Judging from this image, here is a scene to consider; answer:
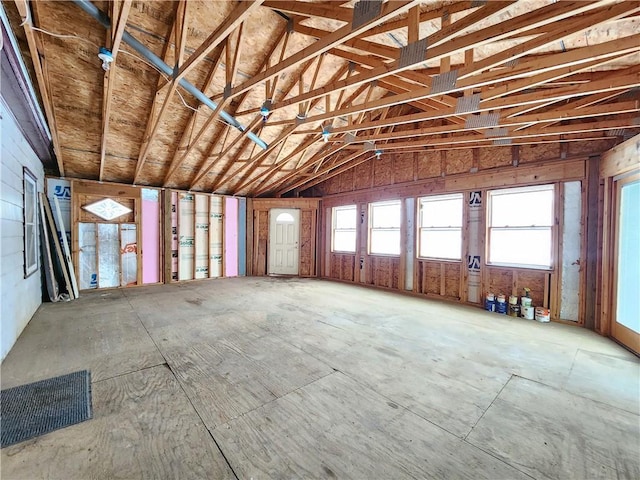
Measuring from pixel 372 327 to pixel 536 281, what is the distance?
122 inches

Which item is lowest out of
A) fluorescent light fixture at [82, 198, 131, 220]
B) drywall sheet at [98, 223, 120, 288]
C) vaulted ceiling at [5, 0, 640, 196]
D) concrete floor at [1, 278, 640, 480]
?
concrete floor at [1, 278, 640, 480]

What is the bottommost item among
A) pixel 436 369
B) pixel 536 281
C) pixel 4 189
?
pixel 436 369

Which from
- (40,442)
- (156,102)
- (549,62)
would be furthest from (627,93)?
(40,442)

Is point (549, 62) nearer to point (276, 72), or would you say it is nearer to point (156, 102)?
point (276, 72)

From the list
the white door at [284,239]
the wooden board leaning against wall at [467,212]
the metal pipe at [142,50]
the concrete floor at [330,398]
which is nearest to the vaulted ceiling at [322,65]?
the metal pipe at [142,50]

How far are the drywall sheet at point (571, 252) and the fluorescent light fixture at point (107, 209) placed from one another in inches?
358

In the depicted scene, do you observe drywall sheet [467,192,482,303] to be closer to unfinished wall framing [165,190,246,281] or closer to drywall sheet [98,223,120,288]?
unfinished wall framing [165,190,246,281]

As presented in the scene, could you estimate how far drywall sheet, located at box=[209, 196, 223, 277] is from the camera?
7.84 metres

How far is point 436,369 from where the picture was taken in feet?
8.80

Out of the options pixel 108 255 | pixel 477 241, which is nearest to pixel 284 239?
pixel 108 255

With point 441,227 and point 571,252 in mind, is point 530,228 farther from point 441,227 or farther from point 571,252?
point 441,227

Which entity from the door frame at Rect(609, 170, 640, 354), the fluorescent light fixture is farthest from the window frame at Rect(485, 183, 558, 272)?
the fluorescent light fixture

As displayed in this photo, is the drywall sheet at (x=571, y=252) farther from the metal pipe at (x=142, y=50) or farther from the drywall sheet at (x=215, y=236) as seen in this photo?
the drywall sheet at (x=215, y=236)

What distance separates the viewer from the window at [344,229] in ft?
25.7
